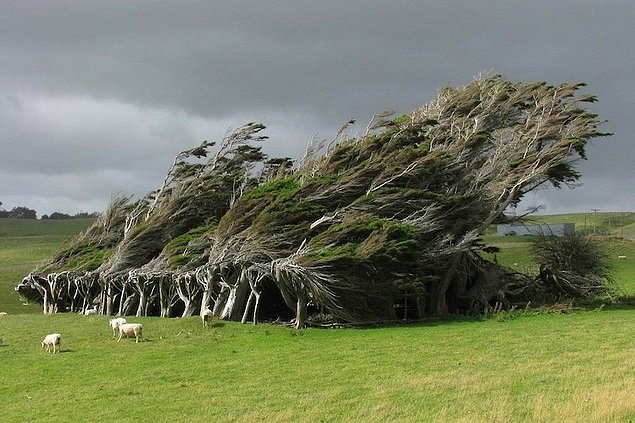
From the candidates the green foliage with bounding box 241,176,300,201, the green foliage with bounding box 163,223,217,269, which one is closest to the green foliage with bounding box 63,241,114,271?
the green foliage with bounding box 163,223,217,269

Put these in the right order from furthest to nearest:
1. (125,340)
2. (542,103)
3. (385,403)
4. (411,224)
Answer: (542,103) → (411,224) → (125,340) → (385,403)

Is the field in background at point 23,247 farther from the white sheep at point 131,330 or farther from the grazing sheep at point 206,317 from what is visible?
the white sheep at point 131,330

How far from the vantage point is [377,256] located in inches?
1081

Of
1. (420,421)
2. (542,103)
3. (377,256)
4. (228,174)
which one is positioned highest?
(542,103)

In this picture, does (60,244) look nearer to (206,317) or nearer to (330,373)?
(206,317)

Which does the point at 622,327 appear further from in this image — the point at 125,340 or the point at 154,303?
the point at 154,303

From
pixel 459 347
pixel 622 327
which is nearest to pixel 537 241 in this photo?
pixel 622 327

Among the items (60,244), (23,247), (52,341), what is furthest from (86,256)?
(23,247)

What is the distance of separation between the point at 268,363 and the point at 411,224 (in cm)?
1240

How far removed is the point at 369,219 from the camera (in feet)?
97.0

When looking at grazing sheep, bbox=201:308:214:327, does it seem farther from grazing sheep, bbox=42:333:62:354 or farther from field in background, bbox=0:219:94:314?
field in background, bbox=0:219:94:314

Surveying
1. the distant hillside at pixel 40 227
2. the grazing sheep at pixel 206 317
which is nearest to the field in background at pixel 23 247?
the distant hillside at pixel 40 227

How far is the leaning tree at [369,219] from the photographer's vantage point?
94.8 ft

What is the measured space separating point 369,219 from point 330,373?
12618mm
